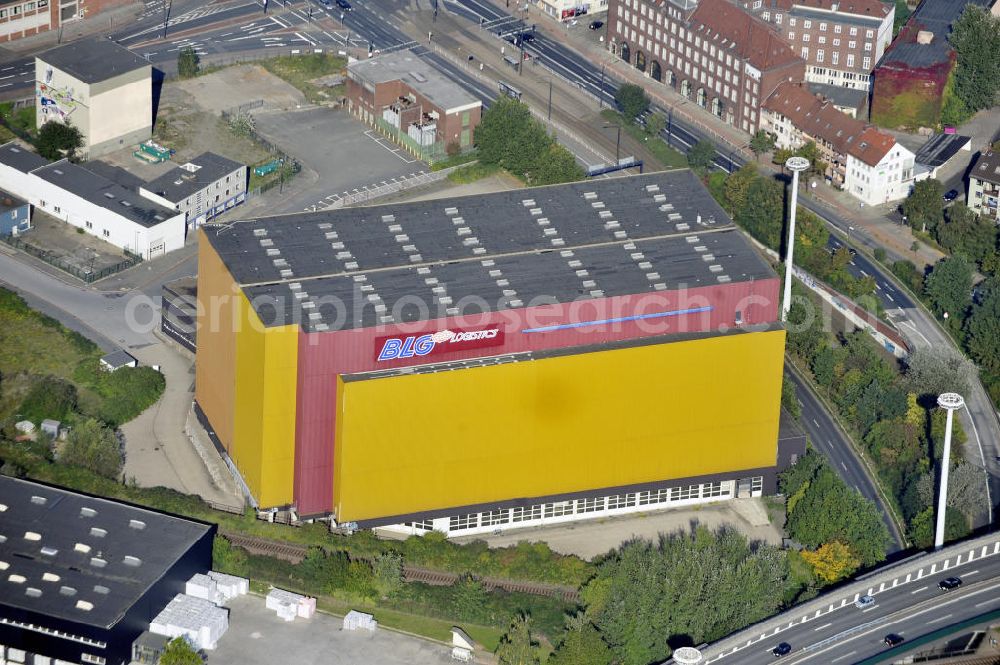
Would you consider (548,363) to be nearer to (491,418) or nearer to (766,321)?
(491,418)

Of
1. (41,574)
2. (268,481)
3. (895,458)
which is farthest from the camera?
(895,458)

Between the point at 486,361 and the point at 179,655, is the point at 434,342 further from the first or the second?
the point at 179,655

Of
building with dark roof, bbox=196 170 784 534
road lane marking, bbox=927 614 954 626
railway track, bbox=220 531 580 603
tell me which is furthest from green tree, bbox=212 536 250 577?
road lane marking, bbox=927 614 954 626

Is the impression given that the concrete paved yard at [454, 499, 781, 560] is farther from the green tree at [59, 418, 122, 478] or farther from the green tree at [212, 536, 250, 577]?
the green tree at [59, 418, 122, 478]

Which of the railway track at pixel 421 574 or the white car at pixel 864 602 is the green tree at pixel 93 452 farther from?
the white car at pixel 864 602

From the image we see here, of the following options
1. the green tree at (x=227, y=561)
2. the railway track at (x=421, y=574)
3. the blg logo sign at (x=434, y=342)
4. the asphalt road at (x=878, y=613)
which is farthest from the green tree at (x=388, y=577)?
the asphalt road at (x=878, y=613)

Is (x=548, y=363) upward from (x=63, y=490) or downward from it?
upward

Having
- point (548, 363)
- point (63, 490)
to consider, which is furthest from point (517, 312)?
point (63, 490)
